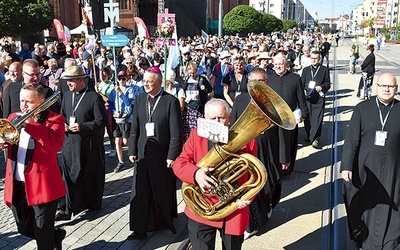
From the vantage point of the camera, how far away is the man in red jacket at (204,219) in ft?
11.4

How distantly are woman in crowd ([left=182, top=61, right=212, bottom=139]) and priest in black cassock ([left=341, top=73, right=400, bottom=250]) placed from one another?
351cm

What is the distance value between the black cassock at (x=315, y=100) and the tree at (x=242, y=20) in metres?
47.6

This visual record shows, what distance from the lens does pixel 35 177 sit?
412 centimetres

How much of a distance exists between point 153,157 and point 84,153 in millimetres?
1196

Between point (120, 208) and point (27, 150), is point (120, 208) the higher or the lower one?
the lower one

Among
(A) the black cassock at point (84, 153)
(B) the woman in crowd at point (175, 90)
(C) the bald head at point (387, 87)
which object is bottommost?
(A) the black cassock at point (84, 153)

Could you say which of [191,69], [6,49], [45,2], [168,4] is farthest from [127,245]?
[168,4]

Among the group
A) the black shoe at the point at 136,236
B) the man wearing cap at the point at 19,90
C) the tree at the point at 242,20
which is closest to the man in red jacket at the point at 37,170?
the black shoe at the point at 136,236

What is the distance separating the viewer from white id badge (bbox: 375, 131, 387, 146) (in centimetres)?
438

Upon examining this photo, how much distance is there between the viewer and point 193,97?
8.03m

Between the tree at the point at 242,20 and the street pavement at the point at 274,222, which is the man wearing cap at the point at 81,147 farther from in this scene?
the tree at the point at 242,20

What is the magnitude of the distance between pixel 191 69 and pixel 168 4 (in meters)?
45.5

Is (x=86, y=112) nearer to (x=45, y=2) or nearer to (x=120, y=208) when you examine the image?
(x=120, y=208)

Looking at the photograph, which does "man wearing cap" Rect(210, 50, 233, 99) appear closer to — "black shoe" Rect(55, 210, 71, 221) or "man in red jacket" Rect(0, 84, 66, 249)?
"black shoe" Rect(55, 210, 71, 221)
